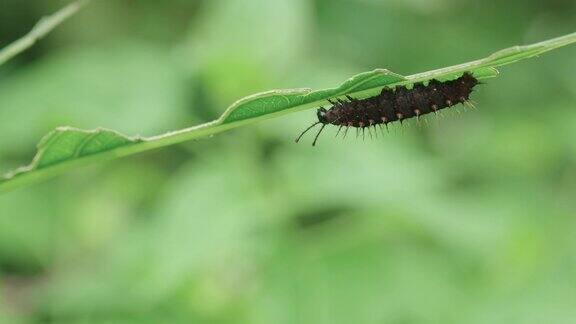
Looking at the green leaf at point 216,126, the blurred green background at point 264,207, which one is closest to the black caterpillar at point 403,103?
the green leaf at point 216,126

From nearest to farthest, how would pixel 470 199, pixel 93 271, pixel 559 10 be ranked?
pixel 93 271
pixel 470 199
pixel 559 10

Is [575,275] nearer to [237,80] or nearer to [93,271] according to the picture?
[237,80]

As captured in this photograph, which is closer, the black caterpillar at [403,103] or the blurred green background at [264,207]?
the black caterpillar at [403,103]

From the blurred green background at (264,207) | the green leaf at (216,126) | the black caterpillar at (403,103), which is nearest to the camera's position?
the green leaf at (216,126)

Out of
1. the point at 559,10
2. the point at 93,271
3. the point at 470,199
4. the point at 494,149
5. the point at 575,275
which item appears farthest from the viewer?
the point at 559,10

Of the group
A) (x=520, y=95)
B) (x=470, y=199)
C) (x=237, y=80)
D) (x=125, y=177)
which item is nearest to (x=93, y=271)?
(x=125, y=177)

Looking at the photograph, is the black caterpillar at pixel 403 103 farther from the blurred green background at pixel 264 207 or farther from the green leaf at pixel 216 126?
the blurred green background at pixel 264 207

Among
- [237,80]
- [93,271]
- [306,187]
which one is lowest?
[93,271]
